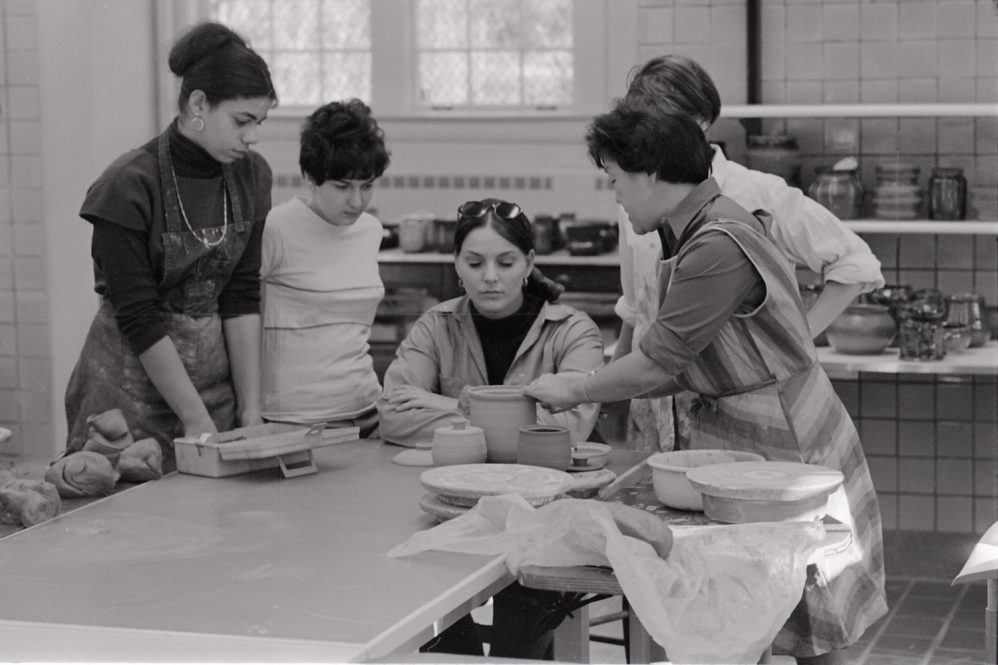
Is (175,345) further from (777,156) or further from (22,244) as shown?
(777,156)

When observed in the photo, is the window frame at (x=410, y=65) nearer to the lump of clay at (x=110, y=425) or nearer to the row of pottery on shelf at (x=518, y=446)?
the lump of clay at (x=110, y=425)

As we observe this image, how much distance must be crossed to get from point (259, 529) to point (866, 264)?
6.24 ft

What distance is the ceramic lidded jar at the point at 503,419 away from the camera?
286cm

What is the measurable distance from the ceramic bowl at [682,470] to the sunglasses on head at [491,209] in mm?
883

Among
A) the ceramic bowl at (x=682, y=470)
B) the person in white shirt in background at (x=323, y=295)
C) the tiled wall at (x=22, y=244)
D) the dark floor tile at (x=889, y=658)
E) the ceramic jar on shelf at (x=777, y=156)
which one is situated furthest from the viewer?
the ceramic jar on shelf at (x=777, y=156)

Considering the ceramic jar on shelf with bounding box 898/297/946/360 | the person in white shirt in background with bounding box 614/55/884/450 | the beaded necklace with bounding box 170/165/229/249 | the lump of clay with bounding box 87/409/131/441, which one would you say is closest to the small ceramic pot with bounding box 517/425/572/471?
the person in white shirt in background with bounding box 614/55/884/450

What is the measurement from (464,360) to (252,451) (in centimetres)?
63

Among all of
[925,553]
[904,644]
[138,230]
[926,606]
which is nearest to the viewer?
[138,230]

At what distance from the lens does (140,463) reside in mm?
2840

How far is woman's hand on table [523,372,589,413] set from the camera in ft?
8.91

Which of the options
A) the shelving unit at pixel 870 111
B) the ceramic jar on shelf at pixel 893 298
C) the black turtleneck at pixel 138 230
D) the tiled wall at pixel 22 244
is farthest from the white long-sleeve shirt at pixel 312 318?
the ceramic jar on shelf at pixel 893 298

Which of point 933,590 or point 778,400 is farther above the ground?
point 778,400

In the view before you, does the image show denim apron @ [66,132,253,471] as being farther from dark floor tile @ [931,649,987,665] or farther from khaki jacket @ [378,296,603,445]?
dark floor tile @ [931,649,987,665]

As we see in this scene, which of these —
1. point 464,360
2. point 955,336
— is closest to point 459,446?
point 464,360
